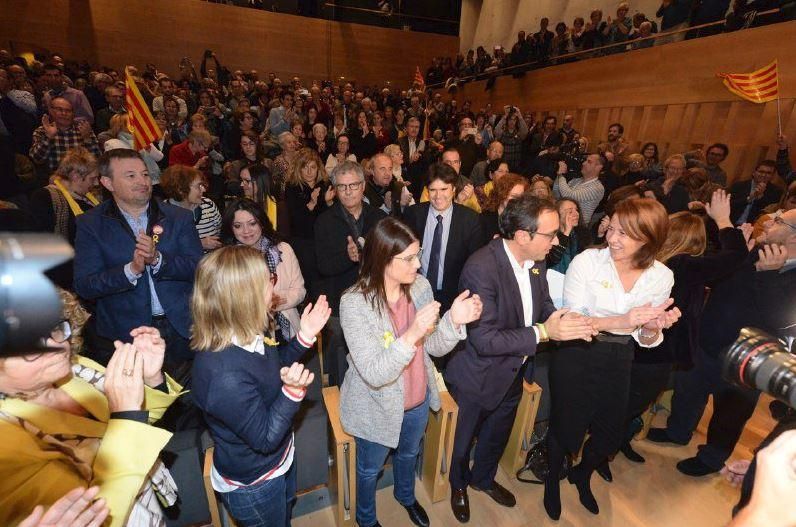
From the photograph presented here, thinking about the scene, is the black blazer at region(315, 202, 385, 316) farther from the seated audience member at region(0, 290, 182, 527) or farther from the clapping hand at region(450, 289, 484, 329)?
the seated audience member at region(0, 290, 182, 527)

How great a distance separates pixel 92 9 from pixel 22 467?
1539 centimetres

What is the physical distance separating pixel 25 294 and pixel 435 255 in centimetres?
257

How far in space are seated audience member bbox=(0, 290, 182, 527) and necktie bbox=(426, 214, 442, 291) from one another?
2.08 meters

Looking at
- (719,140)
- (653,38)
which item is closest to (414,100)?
(653,38)

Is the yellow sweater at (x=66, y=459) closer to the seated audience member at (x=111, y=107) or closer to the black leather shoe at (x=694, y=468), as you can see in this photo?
the black leather shoe at (x=694, y=468)

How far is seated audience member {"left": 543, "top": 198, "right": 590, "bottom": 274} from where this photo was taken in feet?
10.1

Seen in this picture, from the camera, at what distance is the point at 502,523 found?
2.32 m

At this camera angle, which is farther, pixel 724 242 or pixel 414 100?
pixel 414 100

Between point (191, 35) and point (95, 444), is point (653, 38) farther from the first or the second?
point (191, 35)

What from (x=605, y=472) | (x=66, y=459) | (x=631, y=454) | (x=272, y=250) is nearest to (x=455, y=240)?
(x=272, y=250)

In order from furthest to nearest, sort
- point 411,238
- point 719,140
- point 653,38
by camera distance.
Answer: point 653,38 → point 719,140 → point 411,238

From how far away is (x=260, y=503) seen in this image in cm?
162

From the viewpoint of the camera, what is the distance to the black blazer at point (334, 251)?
9.24 feet

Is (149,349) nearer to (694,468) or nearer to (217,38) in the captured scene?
(694,468)
